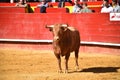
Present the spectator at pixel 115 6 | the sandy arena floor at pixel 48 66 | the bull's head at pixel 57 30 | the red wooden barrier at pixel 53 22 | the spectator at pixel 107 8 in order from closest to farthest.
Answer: the sandy arena floor at pixel 48 66 → the bull's head at pixel 57 30 → the spectator at pixel 115 6 → the spectator at pixel 107 8 → the red wooden barrier at pixel 53 22

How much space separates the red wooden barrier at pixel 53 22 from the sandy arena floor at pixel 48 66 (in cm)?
69

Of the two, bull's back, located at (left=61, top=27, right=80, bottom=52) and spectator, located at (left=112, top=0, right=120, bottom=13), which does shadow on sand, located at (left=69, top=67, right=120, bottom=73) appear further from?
spectator, located at (left=112, top=0, right=120, bottom=13)

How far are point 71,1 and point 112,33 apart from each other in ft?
12.4

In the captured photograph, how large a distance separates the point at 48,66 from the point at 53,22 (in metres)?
4.00

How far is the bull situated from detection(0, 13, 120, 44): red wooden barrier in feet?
9.80

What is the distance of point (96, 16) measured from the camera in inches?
528

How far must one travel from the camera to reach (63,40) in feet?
31.7

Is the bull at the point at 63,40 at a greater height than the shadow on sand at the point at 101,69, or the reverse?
the bull at the point at 63,40

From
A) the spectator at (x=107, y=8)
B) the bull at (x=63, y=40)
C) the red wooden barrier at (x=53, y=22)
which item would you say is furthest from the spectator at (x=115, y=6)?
the bull at (x=63, y=40)

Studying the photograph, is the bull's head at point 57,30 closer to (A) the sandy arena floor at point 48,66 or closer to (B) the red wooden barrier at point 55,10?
(A) the sandy arena floor at point 48,66

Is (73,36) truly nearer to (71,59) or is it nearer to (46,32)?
(71,59)

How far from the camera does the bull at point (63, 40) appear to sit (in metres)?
9.20

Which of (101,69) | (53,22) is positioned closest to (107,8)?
(53,22)

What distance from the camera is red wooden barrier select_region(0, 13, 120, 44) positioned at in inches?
516
